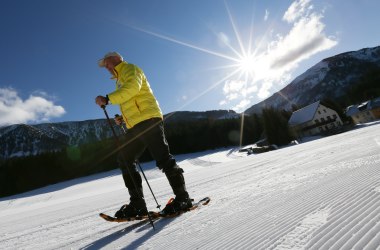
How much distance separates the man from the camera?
137 inches

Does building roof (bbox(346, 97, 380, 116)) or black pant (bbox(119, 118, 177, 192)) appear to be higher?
building roof (bbox(346, 97, 380, 116))

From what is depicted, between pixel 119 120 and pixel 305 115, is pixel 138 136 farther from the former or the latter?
pixel 305 115

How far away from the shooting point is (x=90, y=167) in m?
43.4

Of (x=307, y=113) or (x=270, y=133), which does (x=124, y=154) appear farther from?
(x=307, y=113)

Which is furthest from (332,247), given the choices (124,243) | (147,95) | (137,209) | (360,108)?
(360,108)

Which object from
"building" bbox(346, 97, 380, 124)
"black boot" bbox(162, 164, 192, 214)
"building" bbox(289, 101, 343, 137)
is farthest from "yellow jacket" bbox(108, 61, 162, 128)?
"building" bbox(346, 97, 380, 124)

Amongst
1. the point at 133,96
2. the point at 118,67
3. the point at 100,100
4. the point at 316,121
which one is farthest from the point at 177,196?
the point at 316,121

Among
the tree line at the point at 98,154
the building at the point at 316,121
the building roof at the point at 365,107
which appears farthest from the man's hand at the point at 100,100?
the building roof at the point at 365,107

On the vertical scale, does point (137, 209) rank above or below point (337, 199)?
above

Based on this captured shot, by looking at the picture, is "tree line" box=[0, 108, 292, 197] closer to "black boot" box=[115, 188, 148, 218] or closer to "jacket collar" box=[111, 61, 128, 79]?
"jacket collar" box=[111, 61, 128, 79]

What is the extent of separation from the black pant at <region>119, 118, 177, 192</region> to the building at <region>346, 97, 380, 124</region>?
9080cm

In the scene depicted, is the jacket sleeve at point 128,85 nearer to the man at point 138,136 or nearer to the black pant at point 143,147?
the man at point 138,136

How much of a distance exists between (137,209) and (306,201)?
2.00 metres

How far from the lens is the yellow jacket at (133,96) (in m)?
3.43
